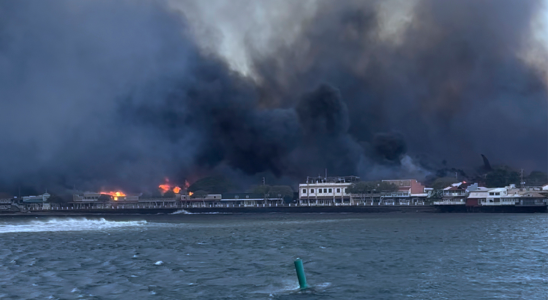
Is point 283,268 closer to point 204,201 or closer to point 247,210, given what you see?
point 247,210

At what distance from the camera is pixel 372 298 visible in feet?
75.2

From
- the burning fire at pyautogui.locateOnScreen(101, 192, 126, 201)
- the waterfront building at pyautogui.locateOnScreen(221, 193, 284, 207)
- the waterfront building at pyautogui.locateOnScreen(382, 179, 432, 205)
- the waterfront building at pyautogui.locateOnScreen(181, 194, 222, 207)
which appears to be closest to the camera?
the waterfront building at pyautogui.locateOnScreen(382, 179, 432, 205)

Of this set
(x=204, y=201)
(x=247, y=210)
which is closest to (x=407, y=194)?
(x=247, y=210)

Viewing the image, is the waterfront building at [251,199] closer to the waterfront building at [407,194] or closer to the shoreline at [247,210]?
the shoreline at [247,210]

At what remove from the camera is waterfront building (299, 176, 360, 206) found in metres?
153

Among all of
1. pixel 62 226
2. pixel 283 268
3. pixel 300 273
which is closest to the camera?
pixel 300 273

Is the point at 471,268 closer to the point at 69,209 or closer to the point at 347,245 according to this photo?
the point at 347,245

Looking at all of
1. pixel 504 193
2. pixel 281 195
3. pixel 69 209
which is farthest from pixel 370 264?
pixel 69 209

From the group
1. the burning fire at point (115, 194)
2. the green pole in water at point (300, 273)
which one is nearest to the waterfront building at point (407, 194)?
the burning fire at point (115, 194)

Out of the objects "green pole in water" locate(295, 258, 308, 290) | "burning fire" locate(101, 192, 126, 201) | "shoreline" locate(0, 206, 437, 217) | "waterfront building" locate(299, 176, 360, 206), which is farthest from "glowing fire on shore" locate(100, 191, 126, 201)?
"green pole in water" locate(295, 258, 308, 290)

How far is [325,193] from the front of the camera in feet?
→ 510

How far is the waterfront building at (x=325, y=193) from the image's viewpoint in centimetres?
15300

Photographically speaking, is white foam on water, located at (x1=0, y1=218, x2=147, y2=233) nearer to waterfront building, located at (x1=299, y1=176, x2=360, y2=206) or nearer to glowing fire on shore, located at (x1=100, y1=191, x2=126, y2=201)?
waterfront building, located at (x1=299, y1=176, x2=360, y2=206)

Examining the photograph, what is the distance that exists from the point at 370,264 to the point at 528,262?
9.00 metres
